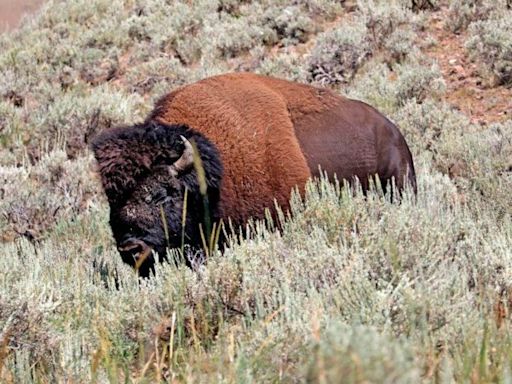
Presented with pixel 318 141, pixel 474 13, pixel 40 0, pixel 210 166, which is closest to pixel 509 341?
pixel 210 166

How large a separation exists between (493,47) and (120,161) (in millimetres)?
6109

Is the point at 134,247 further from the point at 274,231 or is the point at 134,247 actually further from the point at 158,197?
the point at 274,231

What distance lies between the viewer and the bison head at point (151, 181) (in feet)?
12.8

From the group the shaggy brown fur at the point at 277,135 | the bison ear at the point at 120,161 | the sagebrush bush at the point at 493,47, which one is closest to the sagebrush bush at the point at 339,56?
the sagebrush bush at the point at 493,47

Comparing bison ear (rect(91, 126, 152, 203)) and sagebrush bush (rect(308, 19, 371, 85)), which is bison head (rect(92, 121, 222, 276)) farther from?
sagebrush bush (rect(308, 19, 371, 85))

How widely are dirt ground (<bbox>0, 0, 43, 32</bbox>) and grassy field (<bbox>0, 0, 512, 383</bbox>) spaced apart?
7.13 m

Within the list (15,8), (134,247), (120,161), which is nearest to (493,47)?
(120,161)

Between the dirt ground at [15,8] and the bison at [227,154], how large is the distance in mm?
18772

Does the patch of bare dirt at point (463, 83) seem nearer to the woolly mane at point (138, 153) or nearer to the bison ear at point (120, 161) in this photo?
the woolly mane at point (138, 153)

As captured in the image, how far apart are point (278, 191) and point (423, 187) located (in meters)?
1.78

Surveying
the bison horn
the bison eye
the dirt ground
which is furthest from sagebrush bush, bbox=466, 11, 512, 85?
the dirt ground

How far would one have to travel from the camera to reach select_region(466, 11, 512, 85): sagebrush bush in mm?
8227

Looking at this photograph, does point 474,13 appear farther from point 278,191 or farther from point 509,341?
point 509,341

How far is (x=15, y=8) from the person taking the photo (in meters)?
23.7
